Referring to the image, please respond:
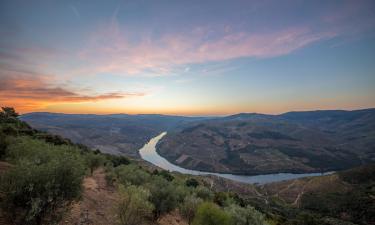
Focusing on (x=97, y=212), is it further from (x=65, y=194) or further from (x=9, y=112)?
(x=9, y=112)

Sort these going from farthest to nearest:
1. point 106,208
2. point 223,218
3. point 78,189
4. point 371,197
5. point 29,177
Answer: point 371,197 → point 106,208 → point 223,218 → point 78,189 → point 29,177

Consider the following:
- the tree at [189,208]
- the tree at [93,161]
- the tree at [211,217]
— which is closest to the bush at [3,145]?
the tree at [93,161]

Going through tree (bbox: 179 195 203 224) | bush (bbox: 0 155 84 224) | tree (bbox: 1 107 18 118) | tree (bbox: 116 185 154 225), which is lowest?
tree (bbox: 179 195 203 224)

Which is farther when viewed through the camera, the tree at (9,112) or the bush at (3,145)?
the tree at (9,112)

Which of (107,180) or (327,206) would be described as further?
(327,206)

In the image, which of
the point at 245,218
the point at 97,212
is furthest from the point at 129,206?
the point at 245,218

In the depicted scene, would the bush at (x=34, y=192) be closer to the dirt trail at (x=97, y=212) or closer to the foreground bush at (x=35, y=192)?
the foreground bush at (x=35, y=192)

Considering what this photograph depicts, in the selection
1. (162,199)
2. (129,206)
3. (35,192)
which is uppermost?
(35,192)

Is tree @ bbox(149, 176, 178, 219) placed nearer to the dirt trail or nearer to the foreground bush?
the dirt trail

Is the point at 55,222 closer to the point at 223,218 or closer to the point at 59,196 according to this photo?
the point at 59,196

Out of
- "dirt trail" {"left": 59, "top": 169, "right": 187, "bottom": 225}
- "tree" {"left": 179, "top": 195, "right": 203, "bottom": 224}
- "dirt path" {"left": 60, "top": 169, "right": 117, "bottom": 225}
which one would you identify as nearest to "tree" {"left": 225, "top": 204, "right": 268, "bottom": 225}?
"tree" {"left": 179, "top": 195, "right": 203, "bottom": 224}

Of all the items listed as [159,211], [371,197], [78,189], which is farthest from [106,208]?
[371,197]
